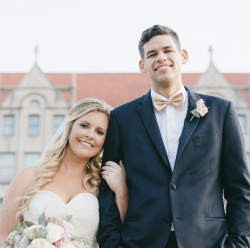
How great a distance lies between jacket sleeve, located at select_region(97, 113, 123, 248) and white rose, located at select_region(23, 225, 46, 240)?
0.48 metres

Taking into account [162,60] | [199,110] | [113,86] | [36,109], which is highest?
[113,86]

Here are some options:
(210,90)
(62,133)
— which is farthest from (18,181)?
(210,90)

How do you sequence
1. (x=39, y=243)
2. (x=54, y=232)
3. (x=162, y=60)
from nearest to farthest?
(x=39, y=243) → (x=54, y=232) → (x=162, y=60)

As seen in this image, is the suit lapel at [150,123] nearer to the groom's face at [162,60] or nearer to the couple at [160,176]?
the couple at [160,176]

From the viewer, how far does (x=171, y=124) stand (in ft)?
12.5

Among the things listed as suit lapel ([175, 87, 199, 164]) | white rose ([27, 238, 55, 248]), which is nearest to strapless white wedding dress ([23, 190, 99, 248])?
white rose ([27, 238, 55, 248])

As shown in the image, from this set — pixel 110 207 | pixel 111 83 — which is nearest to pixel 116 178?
pixel 110 207

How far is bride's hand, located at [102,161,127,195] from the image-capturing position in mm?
3818

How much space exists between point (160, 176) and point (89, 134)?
94 centimetres

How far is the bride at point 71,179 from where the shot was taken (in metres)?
4.11

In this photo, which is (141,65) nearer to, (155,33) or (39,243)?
(155,33)

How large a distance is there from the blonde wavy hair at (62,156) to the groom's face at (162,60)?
731mm

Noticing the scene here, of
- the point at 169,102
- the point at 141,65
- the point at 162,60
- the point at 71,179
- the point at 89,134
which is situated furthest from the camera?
the point at 71,179

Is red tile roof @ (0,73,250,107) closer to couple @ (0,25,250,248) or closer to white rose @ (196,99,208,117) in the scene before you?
couple @ (0,25,250,248)
